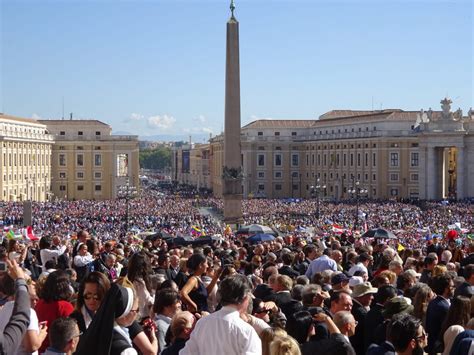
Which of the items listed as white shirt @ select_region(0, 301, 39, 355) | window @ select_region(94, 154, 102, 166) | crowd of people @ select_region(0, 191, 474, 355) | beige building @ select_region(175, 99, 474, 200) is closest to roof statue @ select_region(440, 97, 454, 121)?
beige building @ select_region(175, 99, 474, 200)

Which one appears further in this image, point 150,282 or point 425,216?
point 425,216

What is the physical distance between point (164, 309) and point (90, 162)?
8048 centimetres

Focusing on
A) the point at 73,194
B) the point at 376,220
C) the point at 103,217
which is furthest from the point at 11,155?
the point at 376,220

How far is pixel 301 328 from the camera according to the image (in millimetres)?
6777

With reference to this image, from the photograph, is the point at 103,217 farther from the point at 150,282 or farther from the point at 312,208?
the point at 150,282

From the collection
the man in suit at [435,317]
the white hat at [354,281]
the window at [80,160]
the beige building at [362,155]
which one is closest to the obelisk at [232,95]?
the beige building at [362,155]

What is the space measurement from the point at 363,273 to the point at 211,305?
8.32 feet

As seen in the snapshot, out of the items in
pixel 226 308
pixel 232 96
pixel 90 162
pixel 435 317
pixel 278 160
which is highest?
pixel 232 96

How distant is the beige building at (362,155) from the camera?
74188 mm

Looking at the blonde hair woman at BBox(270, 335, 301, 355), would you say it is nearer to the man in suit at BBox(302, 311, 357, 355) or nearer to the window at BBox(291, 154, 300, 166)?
the man in suit at BBox(302, 311, 357, 355)

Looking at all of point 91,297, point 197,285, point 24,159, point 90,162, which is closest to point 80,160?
point 90,162

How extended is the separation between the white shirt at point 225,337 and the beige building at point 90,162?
80.3 meters

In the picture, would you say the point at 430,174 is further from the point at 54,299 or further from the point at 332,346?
the point at 332,346

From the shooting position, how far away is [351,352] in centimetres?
582
